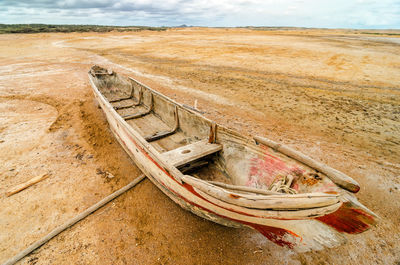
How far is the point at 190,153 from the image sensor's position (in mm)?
3770

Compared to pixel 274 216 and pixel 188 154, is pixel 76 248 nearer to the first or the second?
pixel 188 154

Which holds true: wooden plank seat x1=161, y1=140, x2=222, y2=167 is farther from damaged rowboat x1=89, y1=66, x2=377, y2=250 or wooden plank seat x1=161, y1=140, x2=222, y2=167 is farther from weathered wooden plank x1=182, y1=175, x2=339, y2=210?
weathered wooden plank x1=182, y1=175, x2=339, y2=210

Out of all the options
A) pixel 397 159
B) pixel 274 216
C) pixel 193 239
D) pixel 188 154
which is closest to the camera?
pixel 274 216

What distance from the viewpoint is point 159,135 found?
515 centimetres

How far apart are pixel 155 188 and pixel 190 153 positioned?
4.13ft

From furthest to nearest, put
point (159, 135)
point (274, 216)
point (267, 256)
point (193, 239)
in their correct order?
1. point (159, 135)
2. point (193, 239)
3. point (267, 256)
4. point (274, 216)

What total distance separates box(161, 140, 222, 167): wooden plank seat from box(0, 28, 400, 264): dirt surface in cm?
99

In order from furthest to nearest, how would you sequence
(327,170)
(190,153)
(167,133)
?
(167,133), (190,153), (327,170)

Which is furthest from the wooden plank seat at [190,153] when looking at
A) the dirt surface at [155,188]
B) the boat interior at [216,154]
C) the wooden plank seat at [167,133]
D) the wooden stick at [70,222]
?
the wooden plank seat at [167,133]

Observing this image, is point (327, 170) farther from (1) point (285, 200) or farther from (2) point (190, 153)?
(2) point (190, 153)

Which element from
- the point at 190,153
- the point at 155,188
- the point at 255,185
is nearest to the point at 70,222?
the point at 155,188

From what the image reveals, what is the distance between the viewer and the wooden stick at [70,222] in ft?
9.47

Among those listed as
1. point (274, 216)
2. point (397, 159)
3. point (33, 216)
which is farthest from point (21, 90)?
point (397, 159)

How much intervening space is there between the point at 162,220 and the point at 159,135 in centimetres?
233
